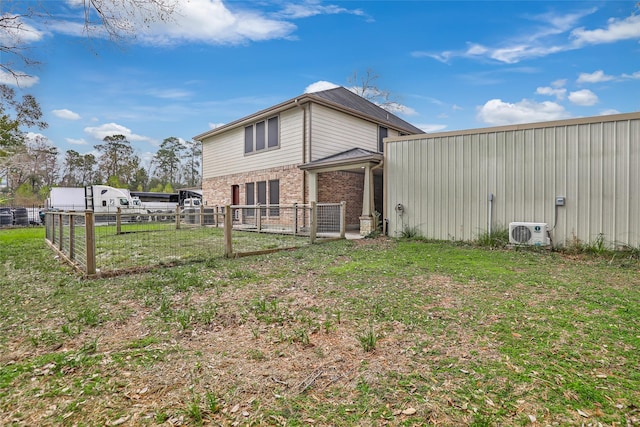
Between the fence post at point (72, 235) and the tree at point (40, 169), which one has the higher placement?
the tree at point (40, 169)

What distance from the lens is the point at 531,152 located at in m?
7.68

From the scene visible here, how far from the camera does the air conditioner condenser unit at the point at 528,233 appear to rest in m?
7.31

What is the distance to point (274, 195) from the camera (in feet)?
45.4

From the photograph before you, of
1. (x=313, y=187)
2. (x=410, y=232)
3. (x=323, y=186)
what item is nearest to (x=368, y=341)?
(x=410, y=232)

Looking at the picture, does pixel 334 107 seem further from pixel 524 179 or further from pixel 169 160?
pixel 169 160

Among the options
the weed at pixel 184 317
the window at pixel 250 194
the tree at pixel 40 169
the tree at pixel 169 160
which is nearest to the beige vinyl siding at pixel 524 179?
the window at pixel 250 194

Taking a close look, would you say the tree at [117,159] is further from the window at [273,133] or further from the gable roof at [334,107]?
the window at [273,133]

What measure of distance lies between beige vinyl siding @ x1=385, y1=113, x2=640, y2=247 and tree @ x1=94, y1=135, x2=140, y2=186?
3728 cm

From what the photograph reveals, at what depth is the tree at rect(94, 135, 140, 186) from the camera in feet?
119

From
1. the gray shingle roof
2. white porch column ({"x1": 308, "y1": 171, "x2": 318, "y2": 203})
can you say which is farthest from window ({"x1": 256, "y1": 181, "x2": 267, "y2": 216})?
the gray shingle roof

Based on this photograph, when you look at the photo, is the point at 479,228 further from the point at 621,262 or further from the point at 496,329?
the point at 496,329

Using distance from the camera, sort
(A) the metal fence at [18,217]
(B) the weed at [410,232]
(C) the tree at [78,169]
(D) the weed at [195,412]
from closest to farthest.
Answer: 1. (D) the weed at [195,412]
2. (B) the weed at [410,232]
3. (A) the metal fence at [18,217]
4. (C) the tree at [78,169]

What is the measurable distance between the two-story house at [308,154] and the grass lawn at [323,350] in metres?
6.40

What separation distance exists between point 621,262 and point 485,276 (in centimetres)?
342
